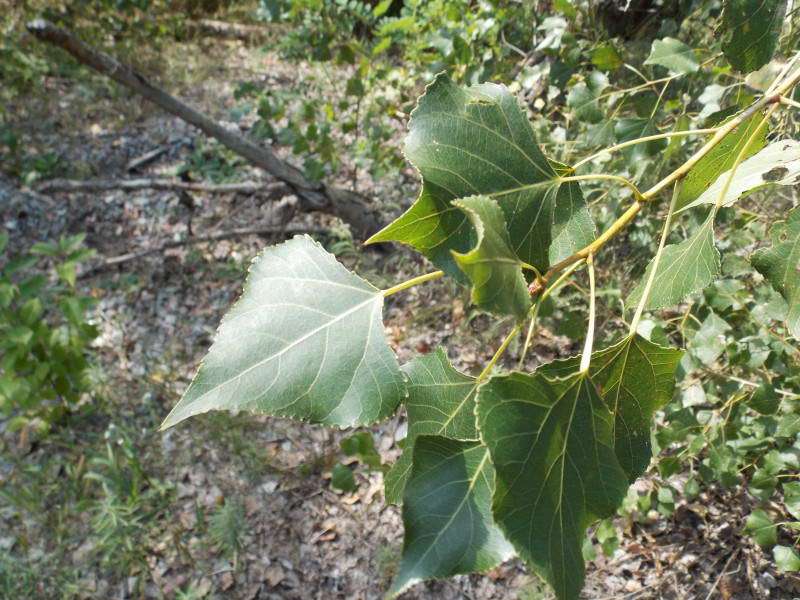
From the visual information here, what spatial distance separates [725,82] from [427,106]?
135cm

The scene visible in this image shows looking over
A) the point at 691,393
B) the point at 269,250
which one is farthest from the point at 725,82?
the point at 269,250

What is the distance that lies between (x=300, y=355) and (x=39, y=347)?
1893mm

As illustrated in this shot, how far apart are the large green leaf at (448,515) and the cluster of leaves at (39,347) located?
1.76m

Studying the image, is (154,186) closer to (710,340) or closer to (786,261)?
(710,340)

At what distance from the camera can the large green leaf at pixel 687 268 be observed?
0.58 m

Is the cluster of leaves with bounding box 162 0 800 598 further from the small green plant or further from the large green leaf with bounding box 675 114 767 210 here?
the small green plant

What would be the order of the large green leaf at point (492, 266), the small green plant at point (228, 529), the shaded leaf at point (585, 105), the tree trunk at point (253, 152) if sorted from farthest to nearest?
1. the tree trunk at point (253, 152)
2. the small green plant at point (228, 529)
3. the shaded leaf at point (585, 105)
4. the large green leaf at point (492, 266)

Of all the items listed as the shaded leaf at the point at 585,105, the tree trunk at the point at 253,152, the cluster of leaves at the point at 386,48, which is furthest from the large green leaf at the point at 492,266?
the tree trunk at the point at 253,152

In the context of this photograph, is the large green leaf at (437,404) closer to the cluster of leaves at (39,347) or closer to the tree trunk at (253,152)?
the cluster of leaves at (39,347)

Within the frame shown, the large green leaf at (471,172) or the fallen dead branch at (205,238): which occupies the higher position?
the large green leaf at (471,172)

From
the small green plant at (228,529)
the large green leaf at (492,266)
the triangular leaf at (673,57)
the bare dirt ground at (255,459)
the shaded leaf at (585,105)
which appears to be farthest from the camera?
the small green plant at (228,529)

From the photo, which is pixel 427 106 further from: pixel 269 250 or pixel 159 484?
pixel 159 484

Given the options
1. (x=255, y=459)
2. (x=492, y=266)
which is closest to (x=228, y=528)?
(x=255, y=459)

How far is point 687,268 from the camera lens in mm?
600
